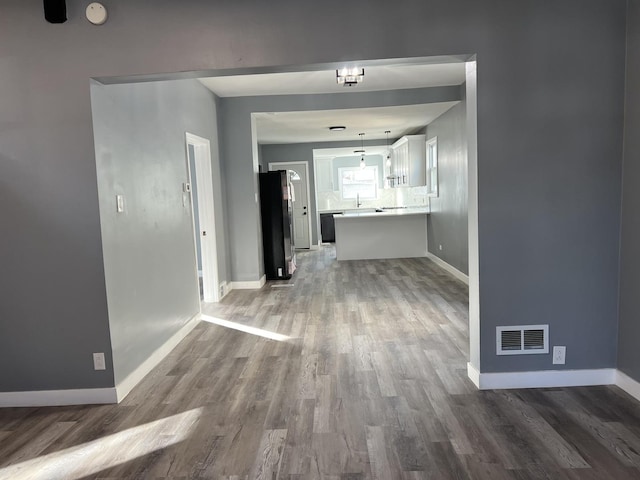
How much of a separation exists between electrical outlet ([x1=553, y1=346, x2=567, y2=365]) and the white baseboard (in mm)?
3241

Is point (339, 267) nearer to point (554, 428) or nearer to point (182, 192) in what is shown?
point (182, 192)

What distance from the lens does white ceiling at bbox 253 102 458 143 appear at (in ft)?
21.7

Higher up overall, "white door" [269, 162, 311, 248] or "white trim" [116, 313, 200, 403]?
"white door" [269, 162, 311, 248]

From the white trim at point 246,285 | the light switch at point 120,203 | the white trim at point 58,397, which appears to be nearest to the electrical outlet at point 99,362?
the white trim at point 58,397

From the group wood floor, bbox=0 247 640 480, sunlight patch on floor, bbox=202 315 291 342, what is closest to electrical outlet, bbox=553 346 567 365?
wood floor, bbox=0 247 640 480

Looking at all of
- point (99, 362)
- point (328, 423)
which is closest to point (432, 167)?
point (328, 423)

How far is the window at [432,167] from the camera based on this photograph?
7.87m

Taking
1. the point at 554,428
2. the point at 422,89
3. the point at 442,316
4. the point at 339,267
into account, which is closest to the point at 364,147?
the point at 339,267

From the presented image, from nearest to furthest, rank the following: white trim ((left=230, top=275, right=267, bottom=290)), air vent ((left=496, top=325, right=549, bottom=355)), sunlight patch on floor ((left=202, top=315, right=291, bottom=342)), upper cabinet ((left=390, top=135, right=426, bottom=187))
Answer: air vent ((left=496, top=325, right=549, bottom=355))
sunlight patch on floor ((left=202, top=315, right=291, bottom=342))
white trim ((left=230, top=275, right=267, bottom=290))
upper cabinet ((left=390, top=135, right=426, bottom=187))

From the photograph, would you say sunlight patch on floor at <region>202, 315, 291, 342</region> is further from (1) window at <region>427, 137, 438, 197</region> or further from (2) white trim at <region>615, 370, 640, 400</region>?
(1) window at <region>427, 137, 438, 197</region>

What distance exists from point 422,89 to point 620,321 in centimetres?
419

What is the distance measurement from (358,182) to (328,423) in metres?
10.6

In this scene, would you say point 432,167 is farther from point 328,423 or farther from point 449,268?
point 328,423

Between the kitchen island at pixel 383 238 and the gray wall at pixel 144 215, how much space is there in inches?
168
